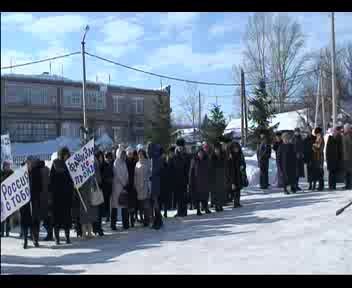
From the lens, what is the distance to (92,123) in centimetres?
6275

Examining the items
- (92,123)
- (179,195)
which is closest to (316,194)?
(179,195)

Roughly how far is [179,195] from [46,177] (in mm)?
3874

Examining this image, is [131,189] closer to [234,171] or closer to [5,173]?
[234,171]

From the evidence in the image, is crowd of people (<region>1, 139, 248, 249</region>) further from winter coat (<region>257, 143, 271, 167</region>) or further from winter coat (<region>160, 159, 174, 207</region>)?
winter coat (<region>257, 143, 271, 167</region>)

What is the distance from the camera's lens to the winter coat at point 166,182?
14.1 metres

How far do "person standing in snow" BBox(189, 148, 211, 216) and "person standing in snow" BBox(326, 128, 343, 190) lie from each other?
419 cm

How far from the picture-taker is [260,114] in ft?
84.0

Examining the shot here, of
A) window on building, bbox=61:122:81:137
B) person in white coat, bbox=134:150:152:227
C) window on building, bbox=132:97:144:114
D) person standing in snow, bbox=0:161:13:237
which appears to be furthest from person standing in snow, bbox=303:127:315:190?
window on building, bbox=132:97:144:114

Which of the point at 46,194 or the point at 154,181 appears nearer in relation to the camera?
the point at 46,194

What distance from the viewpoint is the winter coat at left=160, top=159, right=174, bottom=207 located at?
553 inches

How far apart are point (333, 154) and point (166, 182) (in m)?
5.30

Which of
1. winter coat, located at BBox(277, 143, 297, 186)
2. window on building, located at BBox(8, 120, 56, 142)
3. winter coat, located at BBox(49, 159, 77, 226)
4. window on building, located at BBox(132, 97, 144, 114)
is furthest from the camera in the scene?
window on building, located at BBox(132, 97, 144, 114)

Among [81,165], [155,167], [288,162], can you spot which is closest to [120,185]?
[155,167]
